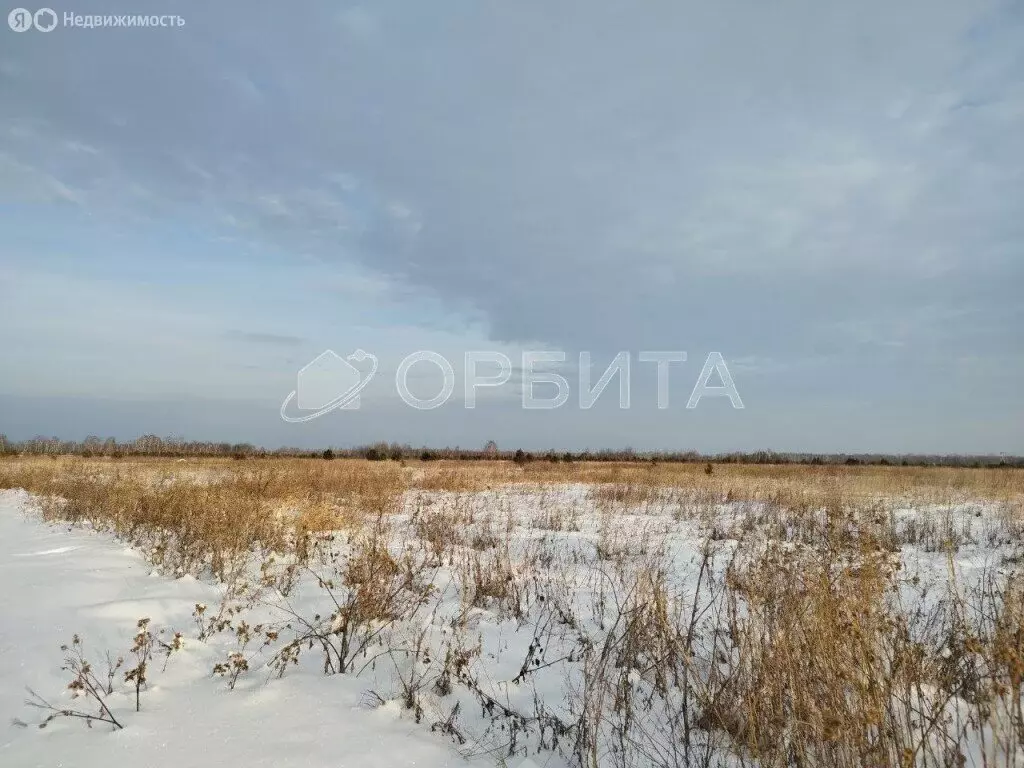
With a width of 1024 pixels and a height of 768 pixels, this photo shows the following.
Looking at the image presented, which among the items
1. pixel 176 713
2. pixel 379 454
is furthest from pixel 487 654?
pixel 379 454

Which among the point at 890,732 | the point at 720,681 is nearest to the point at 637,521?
the point at 720,681

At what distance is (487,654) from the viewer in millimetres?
4098

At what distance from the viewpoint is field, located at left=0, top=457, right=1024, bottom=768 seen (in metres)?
2.63

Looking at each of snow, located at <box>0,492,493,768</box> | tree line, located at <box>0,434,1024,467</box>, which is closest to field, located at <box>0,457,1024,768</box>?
snow, located at <box>0,492,493,768</box>

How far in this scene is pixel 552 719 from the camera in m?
3.17

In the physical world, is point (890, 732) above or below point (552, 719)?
above

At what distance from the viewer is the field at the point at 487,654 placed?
2629mm

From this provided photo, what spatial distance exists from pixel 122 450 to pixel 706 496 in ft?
166

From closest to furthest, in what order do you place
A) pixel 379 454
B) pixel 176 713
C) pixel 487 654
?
pixel 176 713 < pixel 487 654 < pixel 379 454

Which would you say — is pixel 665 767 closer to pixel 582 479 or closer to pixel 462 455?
pixel 582 479

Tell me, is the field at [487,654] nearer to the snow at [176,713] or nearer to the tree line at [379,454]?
the snow at [176,713]

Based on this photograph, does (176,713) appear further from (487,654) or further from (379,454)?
(379,454)

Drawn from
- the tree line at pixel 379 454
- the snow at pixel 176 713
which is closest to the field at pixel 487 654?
the snow at pixel 176 713

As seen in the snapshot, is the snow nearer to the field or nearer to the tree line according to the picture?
the field
